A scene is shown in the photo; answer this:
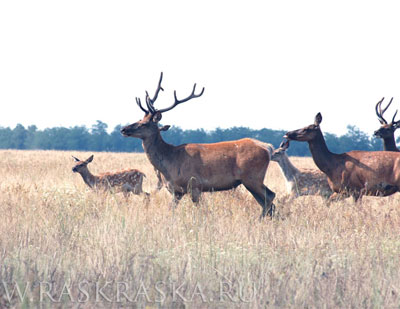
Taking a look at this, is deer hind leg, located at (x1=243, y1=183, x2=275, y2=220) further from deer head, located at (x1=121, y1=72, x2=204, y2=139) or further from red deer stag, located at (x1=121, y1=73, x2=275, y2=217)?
deer head, located at (x1=121, y1=72, x2=204, y2=139)

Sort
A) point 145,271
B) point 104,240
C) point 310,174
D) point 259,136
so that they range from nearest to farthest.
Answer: point 145,271, point 104,240, point 310,174, point 259,136

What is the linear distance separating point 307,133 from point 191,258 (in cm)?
480

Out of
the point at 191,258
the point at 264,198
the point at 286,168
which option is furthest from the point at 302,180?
the point at 191,258

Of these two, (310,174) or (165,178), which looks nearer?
(165,178)

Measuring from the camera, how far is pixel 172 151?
8664 millimetres

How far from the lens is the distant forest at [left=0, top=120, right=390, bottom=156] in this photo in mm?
78562

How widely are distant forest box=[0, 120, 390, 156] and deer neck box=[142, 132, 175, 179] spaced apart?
6683cm

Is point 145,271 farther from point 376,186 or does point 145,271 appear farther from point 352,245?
point 376,186

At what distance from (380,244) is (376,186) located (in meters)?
3.02

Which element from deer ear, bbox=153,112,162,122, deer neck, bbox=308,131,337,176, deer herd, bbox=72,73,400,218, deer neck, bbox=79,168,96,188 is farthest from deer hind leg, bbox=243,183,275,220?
deer neck, bbox=79,168,96,188

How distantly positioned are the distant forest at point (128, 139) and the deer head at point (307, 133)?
217 feet

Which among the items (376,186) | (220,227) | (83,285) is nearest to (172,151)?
(220,227)

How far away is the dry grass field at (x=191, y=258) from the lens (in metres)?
4.15

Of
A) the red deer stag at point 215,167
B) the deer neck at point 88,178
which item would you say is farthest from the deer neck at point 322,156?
the deer neck at point 88,178
